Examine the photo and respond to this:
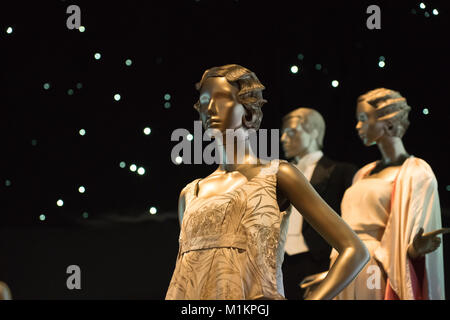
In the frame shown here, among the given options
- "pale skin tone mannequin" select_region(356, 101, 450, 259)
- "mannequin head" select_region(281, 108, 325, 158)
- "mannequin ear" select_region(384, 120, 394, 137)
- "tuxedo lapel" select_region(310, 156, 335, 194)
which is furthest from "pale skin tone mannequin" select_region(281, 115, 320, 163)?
"mannequin ear" select_region(384, 120, 394, 137)

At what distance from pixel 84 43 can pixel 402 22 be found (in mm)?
2007

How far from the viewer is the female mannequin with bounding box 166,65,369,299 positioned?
219 centimetres

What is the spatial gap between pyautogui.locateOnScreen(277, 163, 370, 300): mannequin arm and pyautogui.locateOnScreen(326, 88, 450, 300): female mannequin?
1543mm

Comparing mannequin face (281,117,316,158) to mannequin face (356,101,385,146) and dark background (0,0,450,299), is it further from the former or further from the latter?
mannequin face (356,101,385,146)

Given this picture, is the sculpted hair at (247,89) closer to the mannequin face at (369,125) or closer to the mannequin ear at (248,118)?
the mannequin ear at (248,118)

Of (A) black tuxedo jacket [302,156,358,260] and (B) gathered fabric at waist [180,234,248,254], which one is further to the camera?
(A) black tuxedo jacket [302,156,358,260]

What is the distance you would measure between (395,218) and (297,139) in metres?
1.27

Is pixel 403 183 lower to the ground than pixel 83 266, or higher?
higher

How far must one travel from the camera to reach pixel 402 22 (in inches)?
188

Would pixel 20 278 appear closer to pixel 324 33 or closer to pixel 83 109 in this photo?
pixel 83 109

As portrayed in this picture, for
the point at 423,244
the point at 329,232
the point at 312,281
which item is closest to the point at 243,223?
the point at 329,232

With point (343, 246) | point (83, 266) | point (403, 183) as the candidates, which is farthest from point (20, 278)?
point (343, 246)

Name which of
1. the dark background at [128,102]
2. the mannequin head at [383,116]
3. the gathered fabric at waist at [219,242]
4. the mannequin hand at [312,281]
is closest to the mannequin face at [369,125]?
the mannequin head at [383,116]

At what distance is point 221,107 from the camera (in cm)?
245
